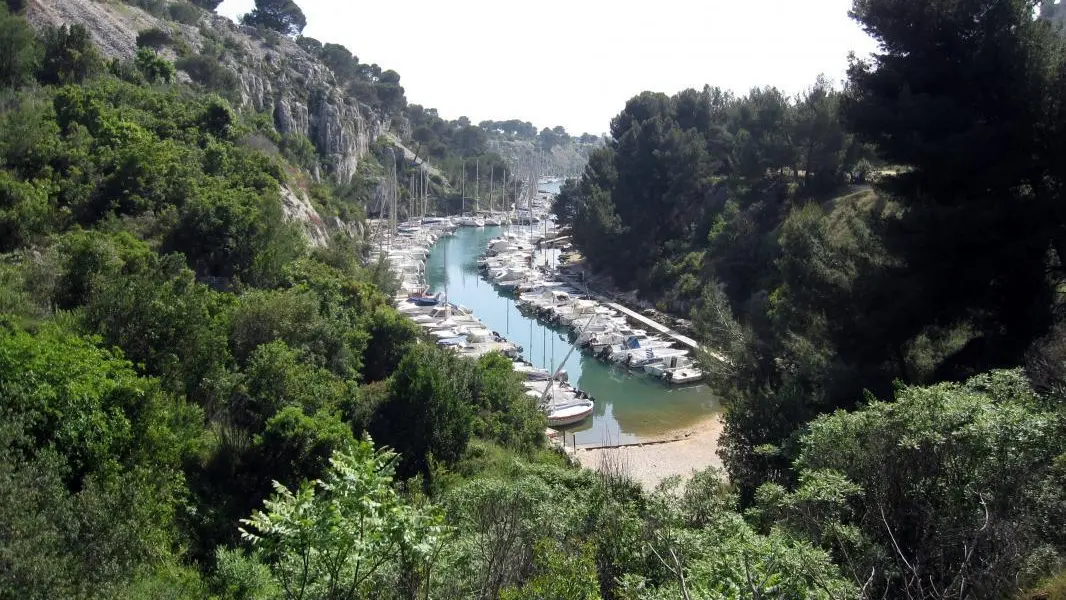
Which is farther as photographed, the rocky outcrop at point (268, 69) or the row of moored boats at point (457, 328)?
the rocky outcrop at point (268, 69)

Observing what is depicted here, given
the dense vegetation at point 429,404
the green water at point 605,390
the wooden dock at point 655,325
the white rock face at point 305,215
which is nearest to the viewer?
the dense vegetation at point 429,404

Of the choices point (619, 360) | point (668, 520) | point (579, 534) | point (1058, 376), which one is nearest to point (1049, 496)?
point (1058, 376)

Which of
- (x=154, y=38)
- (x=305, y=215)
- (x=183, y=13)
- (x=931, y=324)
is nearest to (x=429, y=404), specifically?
(x=931, y=324)

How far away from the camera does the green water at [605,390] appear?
23.8m

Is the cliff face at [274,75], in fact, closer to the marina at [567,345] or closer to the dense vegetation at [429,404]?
the dense vegetation at [429,404]

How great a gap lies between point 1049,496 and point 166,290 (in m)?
13.2

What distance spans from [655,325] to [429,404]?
70.8ft

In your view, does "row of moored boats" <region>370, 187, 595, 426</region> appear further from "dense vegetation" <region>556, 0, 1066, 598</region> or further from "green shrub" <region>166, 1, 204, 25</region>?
"green shrub" <region>166, 1, 204, 25</region>

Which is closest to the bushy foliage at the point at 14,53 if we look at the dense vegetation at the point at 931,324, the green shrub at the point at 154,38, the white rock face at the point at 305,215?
the white rock face at the point at 305,215

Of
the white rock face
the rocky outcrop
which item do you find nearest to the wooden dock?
the white rock face

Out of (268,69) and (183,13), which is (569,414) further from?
(183,13)

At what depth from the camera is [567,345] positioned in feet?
110

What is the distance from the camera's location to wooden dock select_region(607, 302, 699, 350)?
3118cm

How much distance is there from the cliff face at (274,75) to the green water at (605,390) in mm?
9419
